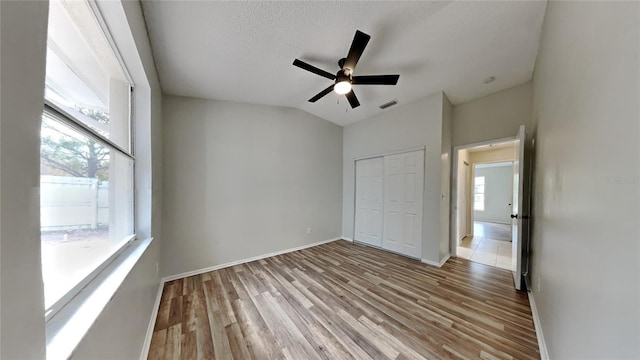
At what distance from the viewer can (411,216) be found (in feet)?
11.6

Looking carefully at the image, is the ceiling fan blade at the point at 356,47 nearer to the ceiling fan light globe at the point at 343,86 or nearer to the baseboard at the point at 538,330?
the ceiling fan light globe at the point at 343,86

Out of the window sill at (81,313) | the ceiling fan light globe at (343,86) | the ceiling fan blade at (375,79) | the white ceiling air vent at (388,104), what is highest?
the white ceiling air vent at (388,104)

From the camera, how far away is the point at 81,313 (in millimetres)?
771

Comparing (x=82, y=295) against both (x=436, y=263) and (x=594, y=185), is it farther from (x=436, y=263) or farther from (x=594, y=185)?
(x=436, y=263)

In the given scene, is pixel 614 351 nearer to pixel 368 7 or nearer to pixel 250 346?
pixel 250 346

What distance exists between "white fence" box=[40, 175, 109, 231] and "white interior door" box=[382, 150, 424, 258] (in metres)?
3.71

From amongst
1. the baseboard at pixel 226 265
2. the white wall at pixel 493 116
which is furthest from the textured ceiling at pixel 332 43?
the baseboard at pixel 226 265

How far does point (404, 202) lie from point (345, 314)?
2.28 m

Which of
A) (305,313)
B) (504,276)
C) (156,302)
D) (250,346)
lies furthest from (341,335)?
(504,276)

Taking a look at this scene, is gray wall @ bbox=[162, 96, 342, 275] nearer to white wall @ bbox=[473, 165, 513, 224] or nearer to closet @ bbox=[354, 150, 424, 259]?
closet @ bbox=[354, 150, 424, 259]

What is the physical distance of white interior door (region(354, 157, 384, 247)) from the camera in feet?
13.4

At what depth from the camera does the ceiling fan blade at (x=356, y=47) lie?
65.7 inches

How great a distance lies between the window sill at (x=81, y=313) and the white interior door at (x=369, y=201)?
3.70m

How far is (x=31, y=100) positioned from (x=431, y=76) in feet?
11.0
